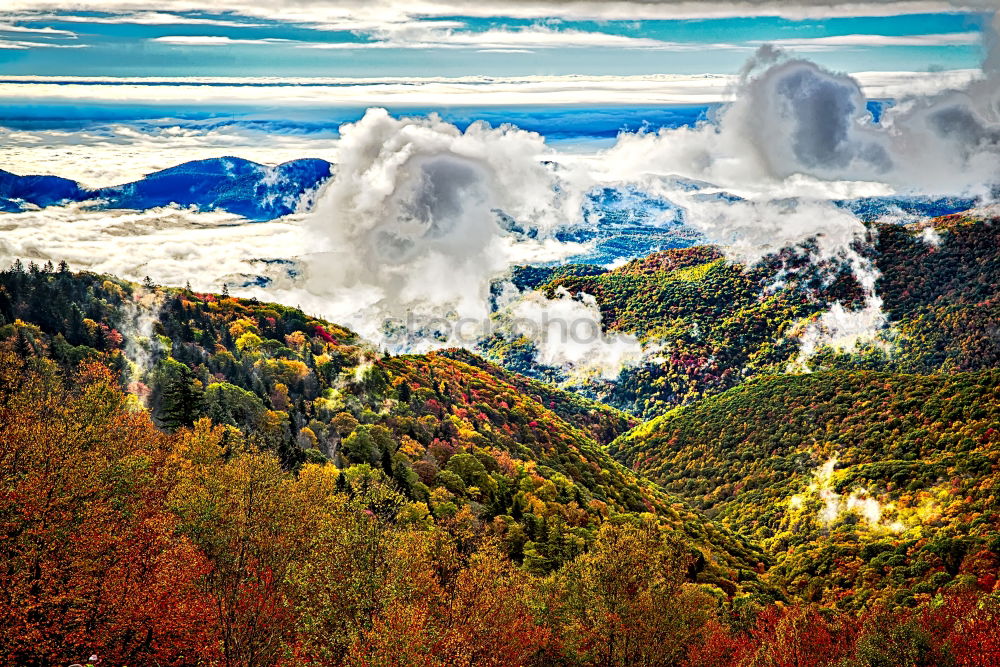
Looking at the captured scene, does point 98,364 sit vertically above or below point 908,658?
above

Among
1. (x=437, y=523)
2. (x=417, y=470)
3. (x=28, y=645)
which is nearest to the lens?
(x=28, y=645)

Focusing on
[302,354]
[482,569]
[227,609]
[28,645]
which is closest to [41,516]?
[28,645]

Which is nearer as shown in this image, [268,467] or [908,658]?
[268,467]

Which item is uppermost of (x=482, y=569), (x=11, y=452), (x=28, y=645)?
(x=11, y=452)

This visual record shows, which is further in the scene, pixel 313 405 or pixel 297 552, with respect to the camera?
pixel 313 405

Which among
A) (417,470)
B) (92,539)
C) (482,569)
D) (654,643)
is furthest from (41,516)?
(417,470)

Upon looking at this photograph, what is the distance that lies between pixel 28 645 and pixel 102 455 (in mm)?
17749

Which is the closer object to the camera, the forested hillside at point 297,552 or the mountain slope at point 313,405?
the forested hillside at point 297,552

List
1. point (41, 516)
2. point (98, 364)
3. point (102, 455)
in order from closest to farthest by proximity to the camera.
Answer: point (41, 516)
point (102, 455)
point (98, 364)

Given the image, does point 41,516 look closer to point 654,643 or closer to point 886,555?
point 654,643

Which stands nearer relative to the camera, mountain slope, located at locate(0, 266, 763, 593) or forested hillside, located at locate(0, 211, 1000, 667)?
forested hillside, located at locate(0, 211, 1000, 667)

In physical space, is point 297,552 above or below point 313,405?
above

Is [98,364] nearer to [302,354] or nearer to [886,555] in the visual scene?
[302,354]

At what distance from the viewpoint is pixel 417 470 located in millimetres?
124375
